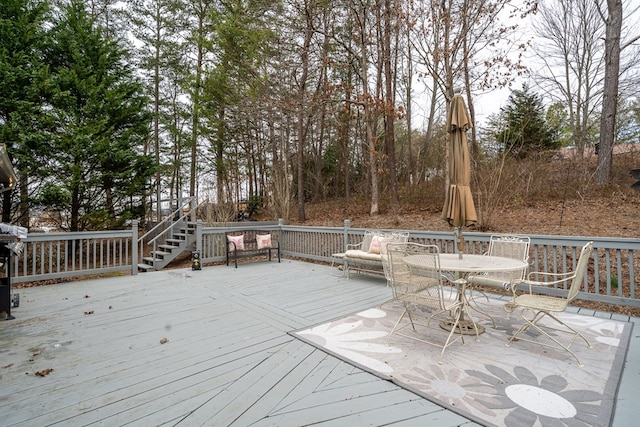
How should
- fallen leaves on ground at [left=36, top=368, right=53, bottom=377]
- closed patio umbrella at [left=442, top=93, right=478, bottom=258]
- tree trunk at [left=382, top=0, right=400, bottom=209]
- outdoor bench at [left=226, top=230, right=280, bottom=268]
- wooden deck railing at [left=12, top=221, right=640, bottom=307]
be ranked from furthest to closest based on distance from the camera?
1. tree trunk at [left=382, top=0, right=400, bottom=209]
2. outdoor bench at [left=226, top=230, right=280, bottom=268]
3. wooden deck railing at [left=12, top=221, right=640, bottom=307]
4. closed patio umbrella at [left=442, top=93, right=478, bottom=258]
5. fallen leaves on ground at [left=36, top=368, right=53, bottom=377]

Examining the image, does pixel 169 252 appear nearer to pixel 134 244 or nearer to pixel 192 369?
pixel 134 244

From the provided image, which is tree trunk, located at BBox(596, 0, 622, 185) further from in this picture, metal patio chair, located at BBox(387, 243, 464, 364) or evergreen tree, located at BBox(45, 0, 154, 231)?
evergreen tree, located at BBox(45, 0, 154, 231)

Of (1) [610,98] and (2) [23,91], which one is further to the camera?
(2) [23,91]

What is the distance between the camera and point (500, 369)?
93.7 inches

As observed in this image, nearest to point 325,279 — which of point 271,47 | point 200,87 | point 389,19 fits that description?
point 389,19

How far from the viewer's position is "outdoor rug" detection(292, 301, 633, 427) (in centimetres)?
188

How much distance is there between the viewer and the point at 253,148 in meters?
14.6

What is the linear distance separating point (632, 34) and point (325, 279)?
10.6 m

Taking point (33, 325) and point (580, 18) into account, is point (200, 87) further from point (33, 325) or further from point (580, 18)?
point (580, 18)

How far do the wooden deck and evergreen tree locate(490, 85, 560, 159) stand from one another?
25.6 ft

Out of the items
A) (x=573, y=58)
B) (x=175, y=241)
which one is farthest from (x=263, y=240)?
(x=573, y=58)

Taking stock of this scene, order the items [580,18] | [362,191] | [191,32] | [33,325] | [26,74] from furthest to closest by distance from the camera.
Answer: [362,191] < [191,32] < [580,18] < [26,74] < [33,325]

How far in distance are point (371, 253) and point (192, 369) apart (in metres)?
3.76

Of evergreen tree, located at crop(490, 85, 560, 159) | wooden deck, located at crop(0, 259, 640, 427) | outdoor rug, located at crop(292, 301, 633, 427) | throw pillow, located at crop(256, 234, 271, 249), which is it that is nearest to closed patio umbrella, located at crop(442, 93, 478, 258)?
outdoor rug, located at crop(292, 301, 633, 427)
